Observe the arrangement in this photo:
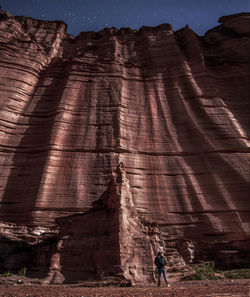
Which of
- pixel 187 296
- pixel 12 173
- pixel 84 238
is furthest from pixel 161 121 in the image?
pixel 187 296

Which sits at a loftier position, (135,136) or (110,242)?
(135,136)

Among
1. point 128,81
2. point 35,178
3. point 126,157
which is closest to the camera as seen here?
point 35,178

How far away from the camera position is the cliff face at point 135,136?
13234 mm

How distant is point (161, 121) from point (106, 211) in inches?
468

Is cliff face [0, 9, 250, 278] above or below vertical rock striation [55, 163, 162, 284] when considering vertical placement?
above

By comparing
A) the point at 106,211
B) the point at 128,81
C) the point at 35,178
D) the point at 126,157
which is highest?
the point at 128,81

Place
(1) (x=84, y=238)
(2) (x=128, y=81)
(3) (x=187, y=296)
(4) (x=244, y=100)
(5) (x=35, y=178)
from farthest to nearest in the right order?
(2) (x=128, y=81) < (4) (x=244, y=100) < (5) (x=35, y=178) < (1) (x=84, y=238) < (3) (x=187, y=296)

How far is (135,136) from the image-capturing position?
18.2 m

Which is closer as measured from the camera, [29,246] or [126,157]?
[29,246]

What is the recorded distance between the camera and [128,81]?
2258 cm

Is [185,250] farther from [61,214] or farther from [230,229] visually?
[61,214]

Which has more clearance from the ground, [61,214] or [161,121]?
[161,121]

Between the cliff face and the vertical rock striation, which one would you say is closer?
the vertical rock striation

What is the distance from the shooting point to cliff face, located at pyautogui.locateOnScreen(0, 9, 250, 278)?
13.2 m
